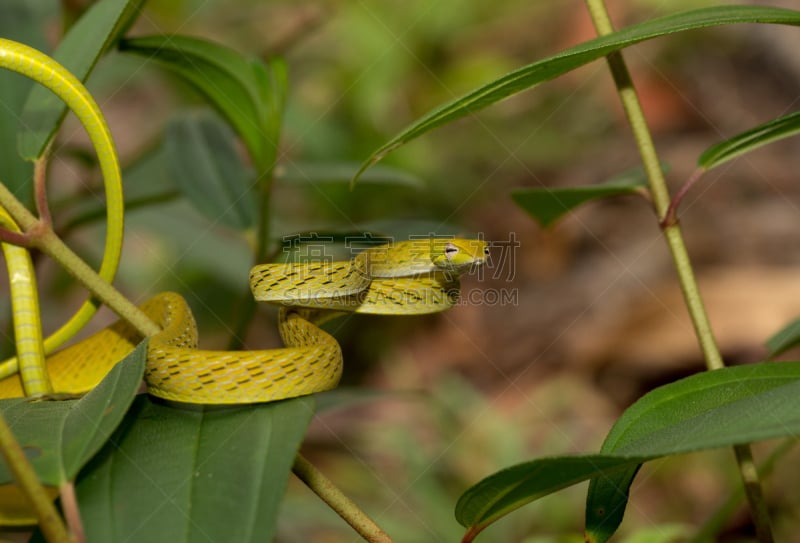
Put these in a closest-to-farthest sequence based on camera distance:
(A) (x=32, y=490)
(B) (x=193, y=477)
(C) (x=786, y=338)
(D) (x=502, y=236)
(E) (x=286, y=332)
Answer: (A) (x=32, y=490) < (B) (x=193, y=477) < (C) (x=786, y=338) < (E) (x=286, y=332) < (D) (x=502, y=236)

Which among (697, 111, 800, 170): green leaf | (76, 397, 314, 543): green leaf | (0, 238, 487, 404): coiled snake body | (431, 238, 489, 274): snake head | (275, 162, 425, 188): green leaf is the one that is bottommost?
(76, 397, 314, 543): green leaf

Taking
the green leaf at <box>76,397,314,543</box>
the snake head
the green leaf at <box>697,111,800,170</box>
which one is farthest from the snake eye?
the green leaf at <box>76,397,314,543</box>

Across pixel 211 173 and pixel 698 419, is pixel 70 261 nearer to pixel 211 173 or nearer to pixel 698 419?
pixel 698 419

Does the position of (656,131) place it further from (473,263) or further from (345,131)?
(473,263)

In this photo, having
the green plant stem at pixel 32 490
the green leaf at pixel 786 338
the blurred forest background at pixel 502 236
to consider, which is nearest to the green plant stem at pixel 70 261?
the green plant stem at pixel 32 490

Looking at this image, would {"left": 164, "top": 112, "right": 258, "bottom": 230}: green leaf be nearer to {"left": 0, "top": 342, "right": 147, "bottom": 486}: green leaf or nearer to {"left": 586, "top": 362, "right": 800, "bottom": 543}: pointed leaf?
{"left": 0, "top": 342, "right": 147, "bottom": 486}: green leaf

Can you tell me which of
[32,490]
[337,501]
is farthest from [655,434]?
[32,490]
